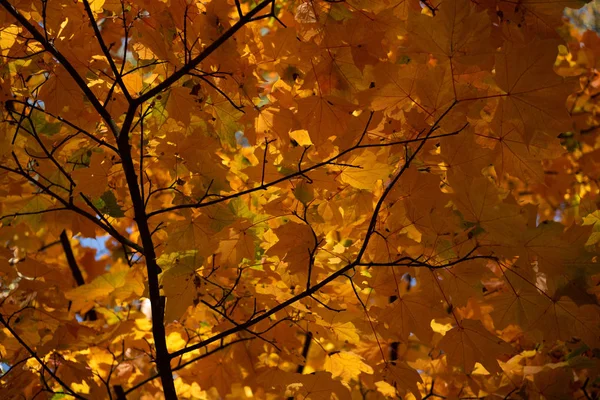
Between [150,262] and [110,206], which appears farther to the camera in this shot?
[110,206]

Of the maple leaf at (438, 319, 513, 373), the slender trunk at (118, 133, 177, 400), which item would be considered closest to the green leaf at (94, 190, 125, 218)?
the slender trunk at (118, 133, 177, 400)

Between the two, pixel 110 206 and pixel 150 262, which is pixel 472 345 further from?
pixel 110 206

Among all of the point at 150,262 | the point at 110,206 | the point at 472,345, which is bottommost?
the point at 472,345

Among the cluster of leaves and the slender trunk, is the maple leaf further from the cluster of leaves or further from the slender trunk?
the slender trunk

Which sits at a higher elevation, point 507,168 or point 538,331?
point 507,168

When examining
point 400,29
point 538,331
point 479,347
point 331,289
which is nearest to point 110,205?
point 331,289

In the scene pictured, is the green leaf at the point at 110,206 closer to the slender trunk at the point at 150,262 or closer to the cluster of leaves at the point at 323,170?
the cluster of leaves at the point at 323,170

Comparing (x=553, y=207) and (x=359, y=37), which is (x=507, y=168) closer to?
(x=359, y=37)

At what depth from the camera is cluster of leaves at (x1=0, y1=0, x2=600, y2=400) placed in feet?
3.93

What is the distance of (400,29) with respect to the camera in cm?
138

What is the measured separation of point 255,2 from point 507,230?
4.81 ft

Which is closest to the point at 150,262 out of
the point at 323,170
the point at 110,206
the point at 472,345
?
the point at 110,206

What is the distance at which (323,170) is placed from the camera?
139 cm

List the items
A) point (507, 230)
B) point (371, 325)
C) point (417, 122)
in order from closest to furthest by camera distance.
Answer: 1. point (507, 230)
2. point (417, 122)
3. point (371, 325)
